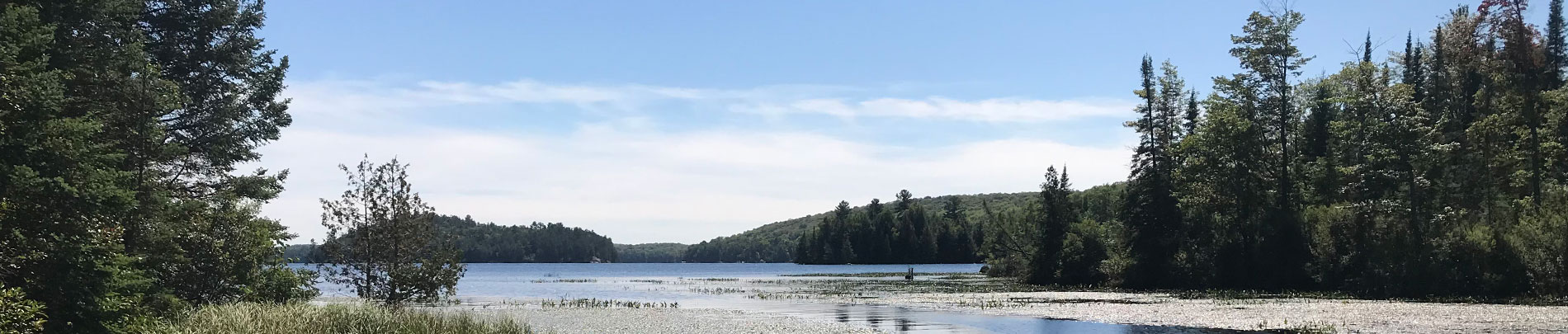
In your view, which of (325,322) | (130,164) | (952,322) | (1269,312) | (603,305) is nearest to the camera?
(325,322)

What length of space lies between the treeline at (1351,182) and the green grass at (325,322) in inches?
1686

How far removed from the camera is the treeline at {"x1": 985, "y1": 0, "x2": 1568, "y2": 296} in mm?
45375

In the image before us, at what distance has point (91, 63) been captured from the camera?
23.4 m

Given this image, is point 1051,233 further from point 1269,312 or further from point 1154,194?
point 1269,312

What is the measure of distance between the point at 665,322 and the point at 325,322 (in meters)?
13.7

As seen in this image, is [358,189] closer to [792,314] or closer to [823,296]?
[792,314]

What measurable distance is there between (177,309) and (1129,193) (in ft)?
188

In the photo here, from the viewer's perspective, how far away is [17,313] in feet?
47.5

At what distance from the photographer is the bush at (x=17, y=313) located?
14.3 meters

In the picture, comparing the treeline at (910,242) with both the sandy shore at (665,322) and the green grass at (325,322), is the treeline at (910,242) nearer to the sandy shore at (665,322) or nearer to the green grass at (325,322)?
the sandy shore at (665,322)

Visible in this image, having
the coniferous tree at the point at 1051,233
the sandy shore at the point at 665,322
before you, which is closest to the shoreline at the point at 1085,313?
the sandy shore at the point at 665,322

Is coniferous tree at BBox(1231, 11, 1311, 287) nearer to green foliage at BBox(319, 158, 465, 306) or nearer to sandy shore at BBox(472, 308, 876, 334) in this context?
sandy shore at BBox(472, 308, 876, 334)

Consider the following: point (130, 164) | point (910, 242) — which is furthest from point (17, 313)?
point (910, 242)

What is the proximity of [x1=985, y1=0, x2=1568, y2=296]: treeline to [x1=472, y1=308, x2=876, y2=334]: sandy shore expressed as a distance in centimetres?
3134
